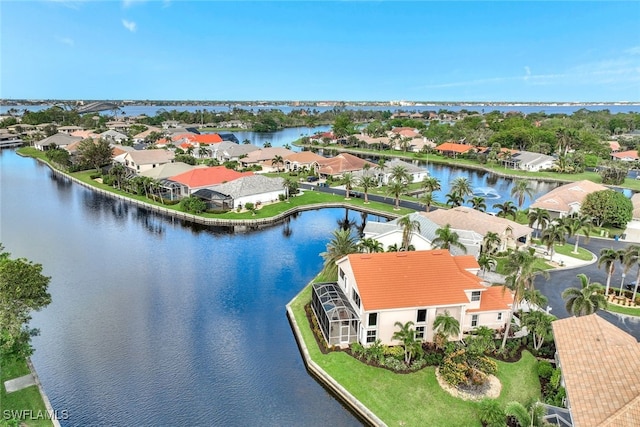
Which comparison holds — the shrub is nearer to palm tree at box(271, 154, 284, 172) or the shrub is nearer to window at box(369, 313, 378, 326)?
window at box(369, 313, 378, 326)

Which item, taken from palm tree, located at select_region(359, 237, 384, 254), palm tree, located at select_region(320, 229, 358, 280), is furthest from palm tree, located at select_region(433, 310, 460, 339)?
palm tree, located at select_region(359, 237, 384, 254)

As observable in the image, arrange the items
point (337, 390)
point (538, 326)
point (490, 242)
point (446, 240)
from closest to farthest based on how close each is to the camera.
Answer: point (337, 390) < point (538, 326) < point (446, 240) < point (490, 242)

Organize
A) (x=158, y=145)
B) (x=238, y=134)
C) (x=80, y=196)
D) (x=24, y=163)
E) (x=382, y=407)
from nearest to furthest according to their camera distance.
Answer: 1. (x=382, y=407)
2. (x=80, y=196)
3. (x=24, y=163)
4. (x=158, y=145)
5. (x=238, y=134)

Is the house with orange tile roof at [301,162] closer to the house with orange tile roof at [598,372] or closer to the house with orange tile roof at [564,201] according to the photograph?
the house with orange tile roof at [564,201]

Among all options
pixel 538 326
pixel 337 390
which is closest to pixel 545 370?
pixel 538 326

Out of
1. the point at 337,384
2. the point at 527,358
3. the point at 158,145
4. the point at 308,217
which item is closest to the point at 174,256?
the point at 308,217

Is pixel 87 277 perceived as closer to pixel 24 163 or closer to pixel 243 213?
pixel 243 213

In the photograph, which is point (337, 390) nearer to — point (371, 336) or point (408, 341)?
point (371, 336)
